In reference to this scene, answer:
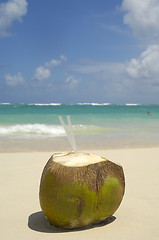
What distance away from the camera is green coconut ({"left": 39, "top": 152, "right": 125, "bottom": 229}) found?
243 cm

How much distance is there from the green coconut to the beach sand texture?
0.13 meters

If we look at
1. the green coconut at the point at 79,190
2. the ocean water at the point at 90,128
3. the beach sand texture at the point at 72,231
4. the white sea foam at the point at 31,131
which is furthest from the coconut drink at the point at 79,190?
the white sea foam at the point at 31,131

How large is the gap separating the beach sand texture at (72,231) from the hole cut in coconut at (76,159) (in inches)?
22.6

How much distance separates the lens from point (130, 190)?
3.97 meters

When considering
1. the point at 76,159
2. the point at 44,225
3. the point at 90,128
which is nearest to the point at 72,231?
the point at 44,225

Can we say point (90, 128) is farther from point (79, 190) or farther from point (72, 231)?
point (79, 190)

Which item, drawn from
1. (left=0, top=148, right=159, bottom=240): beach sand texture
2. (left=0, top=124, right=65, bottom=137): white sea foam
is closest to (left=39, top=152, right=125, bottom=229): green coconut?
(left=0, top=148, right=159, bottom=240): beach sand texture

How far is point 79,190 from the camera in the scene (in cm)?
243

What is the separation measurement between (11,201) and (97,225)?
126 centimetres

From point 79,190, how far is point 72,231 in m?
0.40

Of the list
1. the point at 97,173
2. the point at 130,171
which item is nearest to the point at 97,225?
the point at 97,173

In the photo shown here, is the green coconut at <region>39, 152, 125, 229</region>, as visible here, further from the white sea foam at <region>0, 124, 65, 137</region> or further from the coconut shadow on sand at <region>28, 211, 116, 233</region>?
the white sea foam at <region>0, 124, 65, 137</region>

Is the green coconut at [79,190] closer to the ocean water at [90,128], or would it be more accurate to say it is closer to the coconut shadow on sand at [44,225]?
the coconut shadow on sand at [44,225]

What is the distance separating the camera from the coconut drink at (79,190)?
2.43 m
